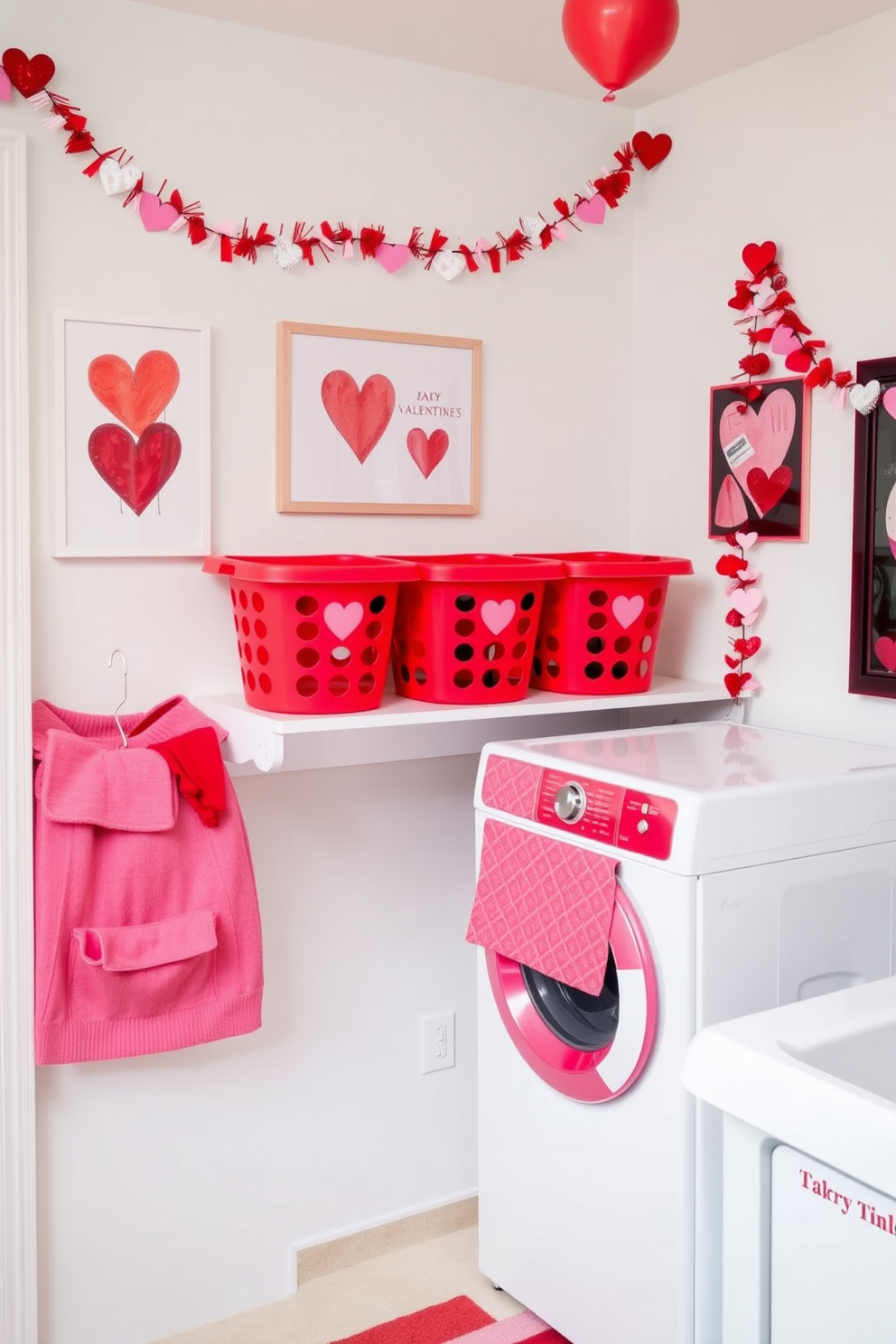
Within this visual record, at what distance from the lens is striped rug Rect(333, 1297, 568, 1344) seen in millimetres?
2199

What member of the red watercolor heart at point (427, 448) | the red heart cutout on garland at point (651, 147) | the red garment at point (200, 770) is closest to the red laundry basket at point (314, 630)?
the red garment at point (200, 770)

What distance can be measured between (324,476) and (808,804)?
41.8 inches

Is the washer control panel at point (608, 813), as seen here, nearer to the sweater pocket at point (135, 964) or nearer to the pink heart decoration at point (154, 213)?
the sweater pocket at point (135, 964)

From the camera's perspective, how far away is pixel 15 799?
2025 mm

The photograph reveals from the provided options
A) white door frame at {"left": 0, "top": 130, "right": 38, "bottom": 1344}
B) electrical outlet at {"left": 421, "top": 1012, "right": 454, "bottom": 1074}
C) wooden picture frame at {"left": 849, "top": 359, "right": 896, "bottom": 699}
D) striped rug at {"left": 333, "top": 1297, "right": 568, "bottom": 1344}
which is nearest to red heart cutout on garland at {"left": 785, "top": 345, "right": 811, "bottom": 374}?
wooden picture frame at {"left": 849, "top": 359, "right": 896, "bottom": 699}

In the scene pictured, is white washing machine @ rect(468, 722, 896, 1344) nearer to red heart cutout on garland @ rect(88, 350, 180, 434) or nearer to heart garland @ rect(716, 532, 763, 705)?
heart garland @ rect(716, 532, 763, 705)

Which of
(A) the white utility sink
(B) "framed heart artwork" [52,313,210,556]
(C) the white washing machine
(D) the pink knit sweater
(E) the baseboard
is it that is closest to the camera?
(A) the white utility sink

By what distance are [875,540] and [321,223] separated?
116 cm

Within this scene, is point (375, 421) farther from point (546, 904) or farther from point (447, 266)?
point (546, 904)

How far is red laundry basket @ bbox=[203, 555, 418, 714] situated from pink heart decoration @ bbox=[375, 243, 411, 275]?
639mm

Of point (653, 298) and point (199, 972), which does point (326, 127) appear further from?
point (199, 972)

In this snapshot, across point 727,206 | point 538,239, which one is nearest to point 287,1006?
point 538,239

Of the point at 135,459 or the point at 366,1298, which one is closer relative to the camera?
the point at 135,459

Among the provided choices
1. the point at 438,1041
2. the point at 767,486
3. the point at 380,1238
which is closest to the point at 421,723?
the point at 438,1041
